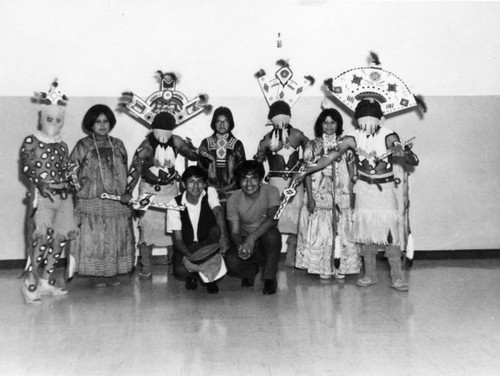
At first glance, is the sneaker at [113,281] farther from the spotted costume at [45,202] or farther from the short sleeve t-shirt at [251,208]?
the short sleeve t-shirt at [251,208]

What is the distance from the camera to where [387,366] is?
299 cm

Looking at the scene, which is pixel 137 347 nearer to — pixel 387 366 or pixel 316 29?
pixel 387 366

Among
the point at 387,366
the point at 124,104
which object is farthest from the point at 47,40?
the point at 387,366

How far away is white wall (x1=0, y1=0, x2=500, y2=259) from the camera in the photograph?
594cm

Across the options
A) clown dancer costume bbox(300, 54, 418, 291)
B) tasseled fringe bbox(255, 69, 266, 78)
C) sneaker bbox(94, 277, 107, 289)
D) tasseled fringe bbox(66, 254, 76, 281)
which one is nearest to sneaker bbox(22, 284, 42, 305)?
tasseled fringe bbox(66, 254, 76, 281)

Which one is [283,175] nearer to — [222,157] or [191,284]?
[222,157]

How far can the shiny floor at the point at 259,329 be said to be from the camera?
120 inches

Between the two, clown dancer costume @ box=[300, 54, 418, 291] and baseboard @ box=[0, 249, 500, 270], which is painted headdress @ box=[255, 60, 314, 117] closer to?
clown dancer costume @ box=[300, 54, 418, 291]

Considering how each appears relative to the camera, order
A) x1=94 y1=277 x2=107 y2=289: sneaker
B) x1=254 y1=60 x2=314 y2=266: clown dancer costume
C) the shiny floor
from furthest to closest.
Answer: x1=254 y1=60 x2=314 y2=266: clown dancer costume
x1=94 y1=277 x2=107 y2=289: sneaker
the shiny floor

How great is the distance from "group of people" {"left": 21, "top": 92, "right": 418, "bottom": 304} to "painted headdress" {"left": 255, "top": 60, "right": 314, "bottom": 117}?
37 centimetres

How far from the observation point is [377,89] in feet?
16.8

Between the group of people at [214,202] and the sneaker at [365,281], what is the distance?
1 cm

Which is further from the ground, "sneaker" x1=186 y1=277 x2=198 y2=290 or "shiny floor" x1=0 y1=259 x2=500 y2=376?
"sneaker" x1=186 y1=277 x2=198 y2=290

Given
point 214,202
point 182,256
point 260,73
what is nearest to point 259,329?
point 182,256
